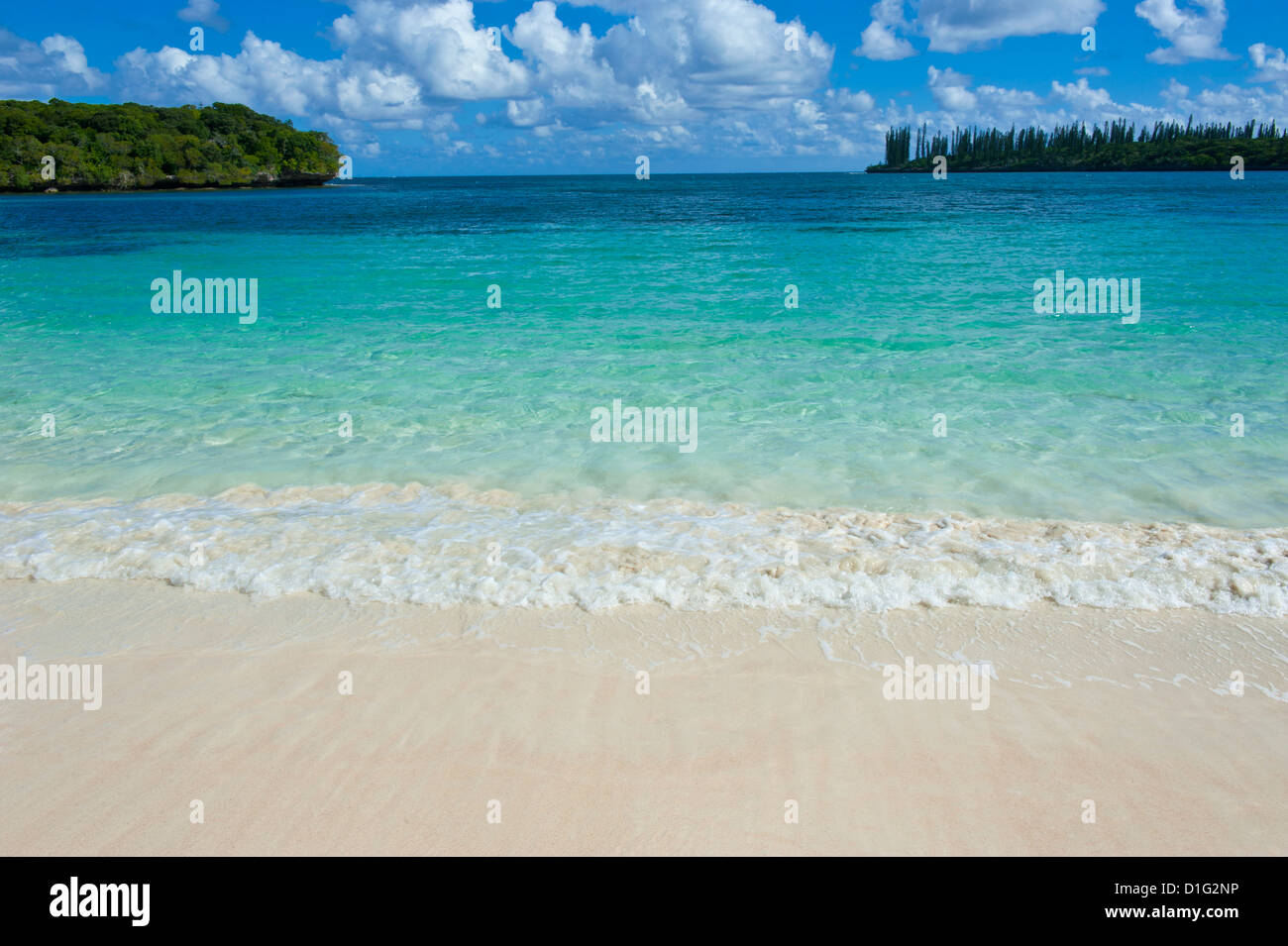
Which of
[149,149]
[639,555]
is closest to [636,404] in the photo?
[639,555]

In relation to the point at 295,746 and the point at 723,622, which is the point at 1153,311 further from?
the point at 295,746

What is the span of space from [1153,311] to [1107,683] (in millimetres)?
15814

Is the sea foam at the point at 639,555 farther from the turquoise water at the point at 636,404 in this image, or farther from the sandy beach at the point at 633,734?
the sandy beach at the point at 633,734

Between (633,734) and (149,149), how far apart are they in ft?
523

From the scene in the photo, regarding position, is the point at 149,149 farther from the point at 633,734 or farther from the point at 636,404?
the point at 633,734

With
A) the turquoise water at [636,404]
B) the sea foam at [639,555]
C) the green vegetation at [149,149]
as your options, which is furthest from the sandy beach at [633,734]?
the green vegetation at [149,149]

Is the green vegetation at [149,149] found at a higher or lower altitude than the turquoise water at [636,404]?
higher

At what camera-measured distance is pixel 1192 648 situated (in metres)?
4.89

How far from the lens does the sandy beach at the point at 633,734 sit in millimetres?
3494

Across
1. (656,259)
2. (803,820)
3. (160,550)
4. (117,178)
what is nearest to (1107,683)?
(803,820)

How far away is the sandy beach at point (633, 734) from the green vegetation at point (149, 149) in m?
138

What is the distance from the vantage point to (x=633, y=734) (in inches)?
161

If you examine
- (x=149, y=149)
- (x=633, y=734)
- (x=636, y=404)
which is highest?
(x=149, y=149)

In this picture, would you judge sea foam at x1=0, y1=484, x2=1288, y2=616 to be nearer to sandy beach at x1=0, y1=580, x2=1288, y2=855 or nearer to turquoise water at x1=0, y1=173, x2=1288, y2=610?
turquoise water at x1=0, y1=173, x2=1288, y2=610
